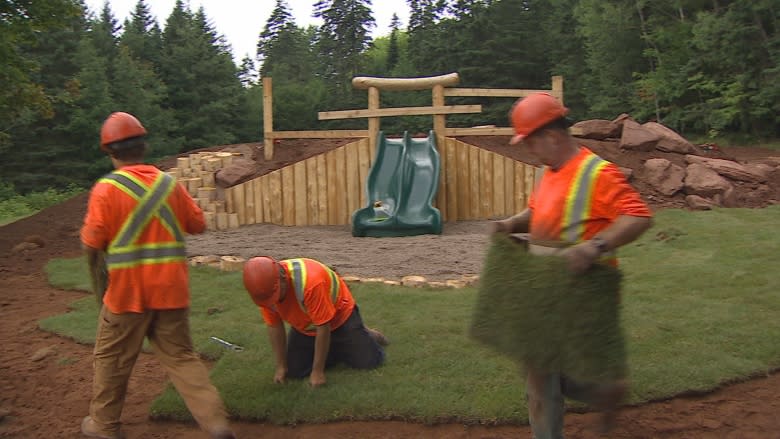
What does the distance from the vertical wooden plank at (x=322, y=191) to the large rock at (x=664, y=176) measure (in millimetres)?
5825

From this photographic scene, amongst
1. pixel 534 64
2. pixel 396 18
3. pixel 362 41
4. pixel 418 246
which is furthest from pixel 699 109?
pixel 396 18

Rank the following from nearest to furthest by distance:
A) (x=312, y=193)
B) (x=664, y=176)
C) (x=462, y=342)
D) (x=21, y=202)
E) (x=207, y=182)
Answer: (x=462, y=342)
(x=664, y=176)
(x=312, y=193)
(x=207, y=182)
(x=21, y=202)

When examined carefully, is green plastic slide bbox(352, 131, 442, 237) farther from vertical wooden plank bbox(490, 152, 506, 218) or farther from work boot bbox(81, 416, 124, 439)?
work boot bbox(81, 416, 124, 439)

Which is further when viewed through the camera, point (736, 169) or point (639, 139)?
point (639, 139)

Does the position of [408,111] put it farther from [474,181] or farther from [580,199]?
[580,199]

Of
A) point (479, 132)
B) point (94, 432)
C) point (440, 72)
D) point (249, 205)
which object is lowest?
point (94, 432)

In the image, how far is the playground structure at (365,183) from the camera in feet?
44.9

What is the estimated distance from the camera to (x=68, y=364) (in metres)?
5.93

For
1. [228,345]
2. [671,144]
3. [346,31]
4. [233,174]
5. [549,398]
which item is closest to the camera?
[549,398]

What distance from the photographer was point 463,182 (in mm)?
13914

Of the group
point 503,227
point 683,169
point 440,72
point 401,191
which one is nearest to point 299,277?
point 503,227

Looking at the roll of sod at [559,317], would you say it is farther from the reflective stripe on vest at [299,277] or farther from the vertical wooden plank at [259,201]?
the vertical wooden plank at [259,201]

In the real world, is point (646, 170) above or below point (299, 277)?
above

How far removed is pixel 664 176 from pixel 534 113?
11.1m
